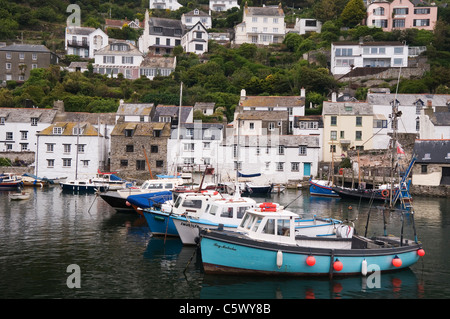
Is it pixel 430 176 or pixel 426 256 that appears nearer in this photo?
pixel 426 256

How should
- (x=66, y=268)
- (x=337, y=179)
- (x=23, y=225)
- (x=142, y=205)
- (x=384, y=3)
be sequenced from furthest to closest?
(x=384, y=3)
(x=337, y=179)
(x=142, y=205)
(x=23, y=225)
(x=66, y=268)

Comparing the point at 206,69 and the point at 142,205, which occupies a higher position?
the point at 206,69

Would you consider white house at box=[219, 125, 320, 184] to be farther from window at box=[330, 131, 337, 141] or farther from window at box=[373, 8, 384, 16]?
window at box=[373, 8, 384, 16]

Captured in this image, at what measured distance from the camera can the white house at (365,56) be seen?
3487 inches

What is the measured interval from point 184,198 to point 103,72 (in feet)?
221

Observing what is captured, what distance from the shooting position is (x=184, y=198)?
30391 millimetres

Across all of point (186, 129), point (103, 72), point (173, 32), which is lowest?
point (186, 129)

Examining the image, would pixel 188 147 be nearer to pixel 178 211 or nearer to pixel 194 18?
pixel 178 211

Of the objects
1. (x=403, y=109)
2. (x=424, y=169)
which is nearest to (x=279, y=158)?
(x=424, y=169)

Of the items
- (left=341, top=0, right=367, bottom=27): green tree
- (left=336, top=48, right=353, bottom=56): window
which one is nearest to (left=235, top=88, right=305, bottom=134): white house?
(left=336, top=48, right=353, bottom=56): window

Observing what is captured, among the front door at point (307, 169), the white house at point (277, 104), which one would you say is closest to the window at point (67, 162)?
the white house at point (277, 104)

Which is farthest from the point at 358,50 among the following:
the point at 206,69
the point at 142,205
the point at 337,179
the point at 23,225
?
the point at 23,225

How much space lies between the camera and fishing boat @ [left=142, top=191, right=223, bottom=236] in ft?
97.9

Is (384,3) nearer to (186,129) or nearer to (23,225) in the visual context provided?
(186,129)
